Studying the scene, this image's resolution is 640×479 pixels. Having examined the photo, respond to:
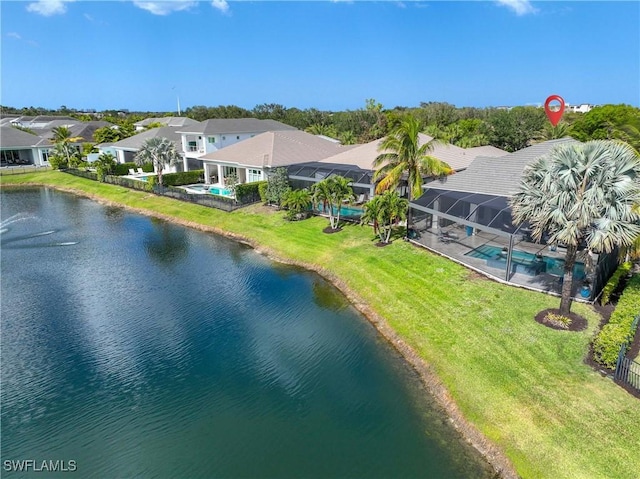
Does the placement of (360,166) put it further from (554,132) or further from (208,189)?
(554,132)

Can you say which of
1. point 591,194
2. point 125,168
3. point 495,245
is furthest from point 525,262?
point 125,168

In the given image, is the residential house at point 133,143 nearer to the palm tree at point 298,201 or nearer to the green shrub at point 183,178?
the green shrub at point 183,178

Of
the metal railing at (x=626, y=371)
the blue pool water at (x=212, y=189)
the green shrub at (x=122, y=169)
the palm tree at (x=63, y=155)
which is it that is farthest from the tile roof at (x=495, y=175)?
the palm tree at (x=63, y=155)

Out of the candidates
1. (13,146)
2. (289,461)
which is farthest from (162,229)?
(13,146)

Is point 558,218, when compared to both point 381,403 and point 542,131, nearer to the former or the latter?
point 381,403

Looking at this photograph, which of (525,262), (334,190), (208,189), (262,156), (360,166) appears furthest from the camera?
(208,189)

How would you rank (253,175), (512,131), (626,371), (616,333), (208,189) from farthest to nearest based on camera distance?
(512,131), (208,189), (253,175), (616,333), (626,371)

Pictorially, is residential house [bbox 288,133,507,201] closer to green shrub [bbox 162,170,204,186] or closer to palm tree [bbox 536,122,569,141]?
palm tree [bbox 536,122,569,141]
